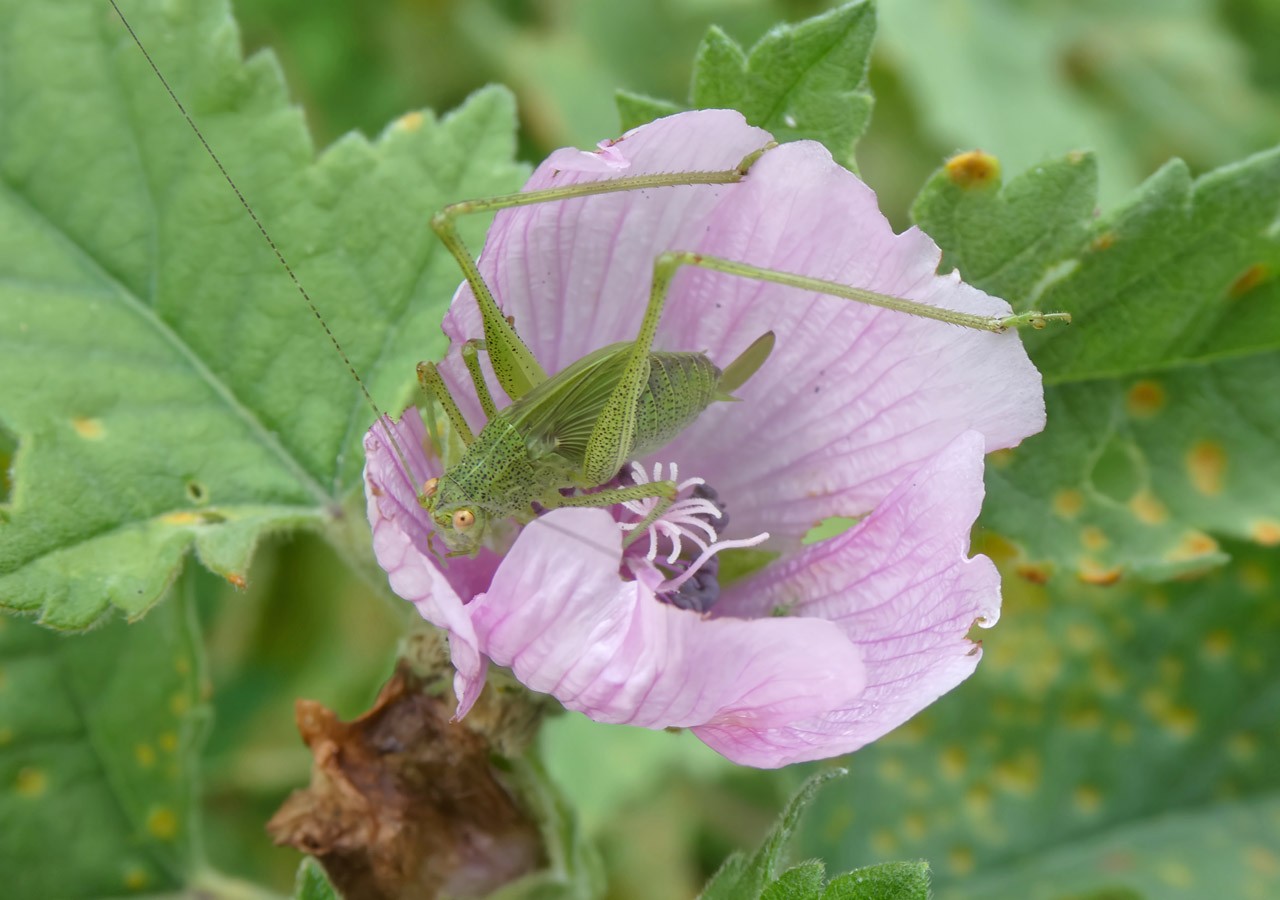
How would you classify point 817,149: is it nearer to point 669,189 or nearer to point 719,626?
point 669,189

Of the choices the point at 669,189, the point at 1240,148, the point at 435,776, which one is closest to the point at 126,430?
the point at 435,776

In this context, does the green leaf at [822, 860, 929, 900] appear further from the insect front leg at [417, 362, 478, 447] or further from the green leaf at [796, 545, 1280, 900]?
the green leaf at [796, 545, 1280, 900]

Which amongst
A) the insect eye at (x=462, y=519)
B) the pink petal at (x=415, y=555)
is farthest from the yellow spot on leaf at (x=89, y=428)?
the insect eye at (x=462, y=519)

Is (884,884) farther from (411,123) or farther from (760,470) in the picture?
(411,123)

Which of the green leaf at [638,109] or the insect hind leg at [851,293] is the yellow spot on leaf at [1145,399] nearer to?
the insect hind leg at [851,293]

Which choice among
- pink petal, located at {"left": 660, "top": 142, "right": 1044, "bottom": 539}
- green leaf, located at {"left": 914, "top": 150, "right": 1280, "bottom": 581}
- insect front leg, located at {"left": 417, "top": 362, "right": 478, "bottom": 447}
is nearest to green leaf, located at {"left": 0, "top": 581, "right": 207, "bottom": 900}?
insect front leg, located at {"left": 417, "top": 362, "right": 478, "bottom": 447}

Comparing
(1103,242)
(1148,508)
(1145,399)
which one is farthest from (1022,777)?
(1103,242)
